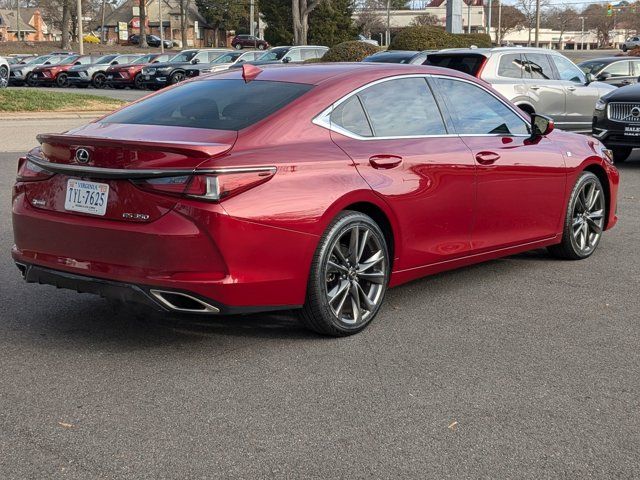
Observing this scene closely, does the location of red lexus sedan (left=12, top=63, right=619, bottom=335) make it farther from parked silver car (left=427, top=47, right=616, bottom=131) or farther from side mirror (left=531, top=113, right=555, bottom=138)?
parked silver car (left=427, top=47, right=616, bottom=131)

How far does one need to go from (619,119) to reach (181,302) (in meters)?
10.9

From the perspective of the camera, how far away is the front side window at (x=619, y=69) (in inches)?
973

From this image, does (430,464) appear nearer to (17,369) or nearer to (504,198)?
(17,369)

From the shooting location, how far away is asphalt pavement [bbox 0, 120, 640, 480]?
3623 millimetres

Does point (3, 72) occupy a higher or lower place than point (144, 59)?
lower

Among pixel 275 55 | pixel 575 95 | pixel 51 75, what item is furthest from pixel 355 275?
pixel 51 75

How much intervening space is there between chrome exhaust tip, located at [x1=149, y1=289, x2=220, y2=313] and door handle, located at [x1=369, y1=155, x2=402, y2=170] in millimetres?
1353

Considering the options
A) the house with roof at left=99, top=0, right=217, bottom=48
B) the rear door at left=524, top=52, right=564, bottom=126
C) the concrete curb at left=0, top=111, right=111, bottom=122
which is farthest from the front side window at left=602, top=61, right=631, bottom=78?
the house with roof at left=99, top=0, right=217, bottom=48

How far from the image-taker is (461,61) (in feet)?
50.1

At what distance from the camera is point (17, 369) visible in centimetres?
465

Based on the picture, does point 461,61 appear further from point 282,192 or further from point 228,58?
point 228,58

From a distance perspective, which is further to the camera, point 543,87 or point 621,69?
point 621,69

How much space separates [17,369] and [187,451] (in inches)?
55.6

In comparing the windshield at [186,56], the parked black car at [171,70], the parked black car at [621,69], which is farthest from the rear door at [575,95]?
the windshield at [186,56]
